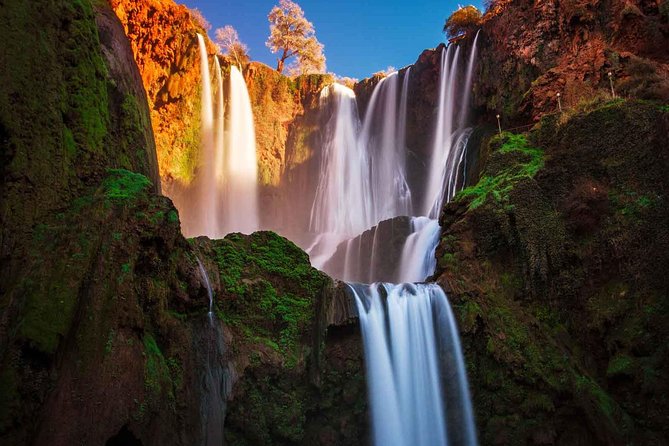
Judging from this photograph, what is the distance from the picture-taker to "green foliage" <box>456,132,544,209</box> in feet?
39.4

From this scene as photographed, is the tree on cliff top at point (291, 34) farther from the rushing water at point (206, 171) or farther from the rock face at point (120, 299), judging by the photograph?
the rock face at point (120, 299)

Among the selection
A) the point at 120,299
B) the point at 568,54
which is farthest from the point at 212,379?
the point at 568,54

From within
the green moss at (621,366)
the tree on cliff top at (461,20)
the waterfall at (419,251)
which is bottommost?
the green moss at (621,366)

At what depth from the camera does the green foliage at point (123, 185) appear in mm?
7371

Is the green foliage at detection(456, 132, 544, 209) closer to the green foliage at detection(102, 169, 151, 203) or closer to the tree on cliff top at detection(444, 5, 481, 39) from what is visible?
the green foliage at detection(102, 169, 151, 203)

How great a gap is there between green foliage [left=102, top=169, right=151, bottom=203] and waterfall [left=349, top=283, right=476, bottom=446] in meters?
5.00

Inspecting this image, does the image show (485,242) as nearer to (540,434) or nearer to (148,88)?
(540,434)

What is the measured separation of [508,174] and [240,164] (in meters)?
18.2

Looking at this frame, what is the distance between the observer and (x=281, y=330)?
31.4 feet

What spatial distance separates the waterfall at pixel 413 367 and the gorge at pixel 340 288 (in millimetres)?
41

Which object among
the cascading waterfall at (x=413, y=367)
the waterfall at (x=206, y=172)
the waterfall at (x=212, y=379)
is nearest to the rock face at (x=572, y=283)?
the cascading waterfall at (x=413, y=367)

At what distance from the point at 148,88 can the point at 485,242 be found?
18.1 metres

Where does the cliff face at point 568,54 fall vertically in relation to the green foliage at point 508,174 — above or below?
above

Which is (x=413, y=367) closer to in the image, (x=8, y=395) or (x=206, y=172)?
(x=8, y=395)
